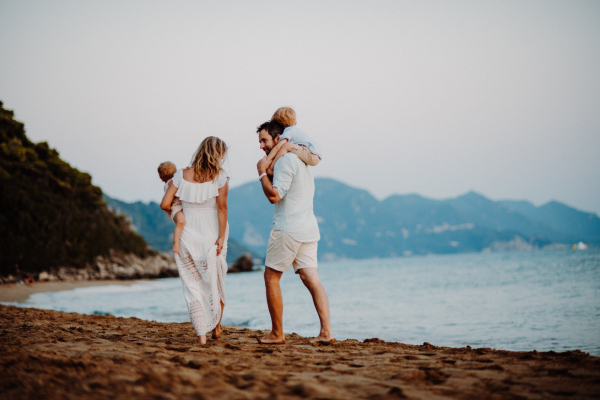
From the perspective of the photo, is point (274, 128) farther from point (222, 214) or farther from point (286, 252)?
point (286, 252)

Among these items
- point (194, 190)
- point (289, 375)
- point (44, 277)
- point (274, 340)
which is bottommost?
point (44, 277)

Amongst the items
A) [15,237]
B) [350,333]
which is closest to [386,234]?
[15,237]

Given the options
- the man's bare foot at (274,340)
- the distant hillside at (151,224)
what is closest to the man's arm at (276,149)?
the man's bare foot at (274,340)

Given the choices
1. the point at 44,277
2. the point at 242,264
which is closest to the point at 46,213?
the point at 44,277

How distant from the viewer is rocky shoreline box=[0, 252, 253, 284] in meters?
33.0

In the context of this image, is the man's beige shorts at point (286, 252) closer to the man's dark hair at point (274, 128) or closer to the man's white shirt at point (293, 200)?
the man's white shirt at point (293, 200)

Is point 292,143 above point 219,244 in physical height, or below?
above

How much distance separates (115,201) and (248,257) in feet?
283

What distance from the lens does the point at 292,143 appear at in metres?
4.25

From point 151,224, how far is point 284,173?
138 m

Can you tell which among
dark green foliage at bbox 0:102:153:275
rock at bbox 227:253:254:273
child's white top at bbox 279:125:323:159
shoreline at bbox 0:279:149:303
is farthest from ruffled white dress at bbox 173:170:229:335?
rock at bbox 227:253:254:273

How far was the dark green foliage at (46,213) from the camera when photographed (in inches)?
1302

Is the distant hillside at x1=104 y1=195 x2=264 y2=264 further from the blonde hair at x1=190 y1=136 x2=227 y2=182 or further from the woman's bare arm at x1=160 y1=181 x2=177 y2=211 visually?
the blonde hair at x1=190 y1=136 x2=227 y2=182

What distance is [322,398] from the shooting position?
212 cm
